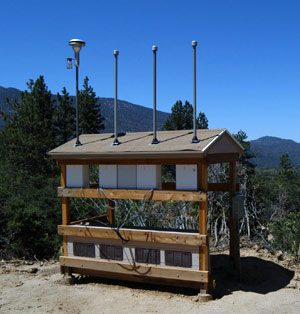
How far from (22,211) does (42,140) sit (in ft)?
46.7

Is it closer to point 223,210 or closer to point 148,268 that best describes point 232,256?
point 148,268

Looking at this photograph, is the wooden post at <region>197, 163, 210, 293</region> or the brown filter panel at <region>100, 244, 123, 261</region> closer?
the wooden post at <region>197, 163, 210, 293</region>

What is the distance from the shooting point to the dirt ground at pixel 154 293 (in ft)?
22.7

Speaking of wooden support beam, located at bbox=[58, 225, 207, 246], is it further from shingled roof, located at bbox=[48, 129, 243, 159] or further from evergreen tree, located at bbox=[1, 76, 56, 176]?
evergreen tree, located at bbox=[1, 76, 56, 176]

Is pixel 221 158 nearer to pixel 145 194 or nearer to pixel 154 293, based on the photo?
pixel 145 194

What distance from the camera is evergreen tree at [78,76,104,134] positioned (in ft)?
103

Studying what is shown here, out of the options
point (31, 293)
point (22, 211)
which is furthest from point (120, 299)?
point (22, 211)

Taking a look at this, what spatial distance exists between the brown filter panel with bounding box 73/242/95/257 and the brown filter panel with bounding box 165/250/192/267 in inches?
65.6

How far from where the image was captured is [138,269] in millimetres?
7770

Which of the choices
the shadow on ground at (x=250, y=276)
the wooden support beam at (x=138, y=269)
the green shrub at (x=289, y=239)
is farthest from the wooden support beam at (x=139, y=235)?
the green shrub at (x=289, y=239)

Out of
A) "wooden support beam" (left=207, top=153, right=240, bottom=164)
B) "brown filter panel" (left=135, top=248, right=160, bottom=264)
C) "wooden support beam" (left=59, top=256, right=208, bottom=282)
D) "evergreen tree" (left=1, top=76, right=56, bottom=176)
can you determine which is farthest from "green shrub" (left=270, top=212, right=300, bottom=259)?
"evergreen tree" (left=1, top=76, right=56, bottom=176)

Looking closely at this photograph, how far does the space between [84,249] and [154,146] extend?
105 inches

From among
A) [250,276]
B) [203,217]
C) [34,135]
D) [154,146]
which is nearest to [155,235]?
[203,217]

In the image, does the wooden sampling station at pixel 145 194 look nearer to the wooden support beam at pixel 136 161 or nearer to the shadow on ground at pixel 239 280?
the wooden support beam at pixel 136 161
